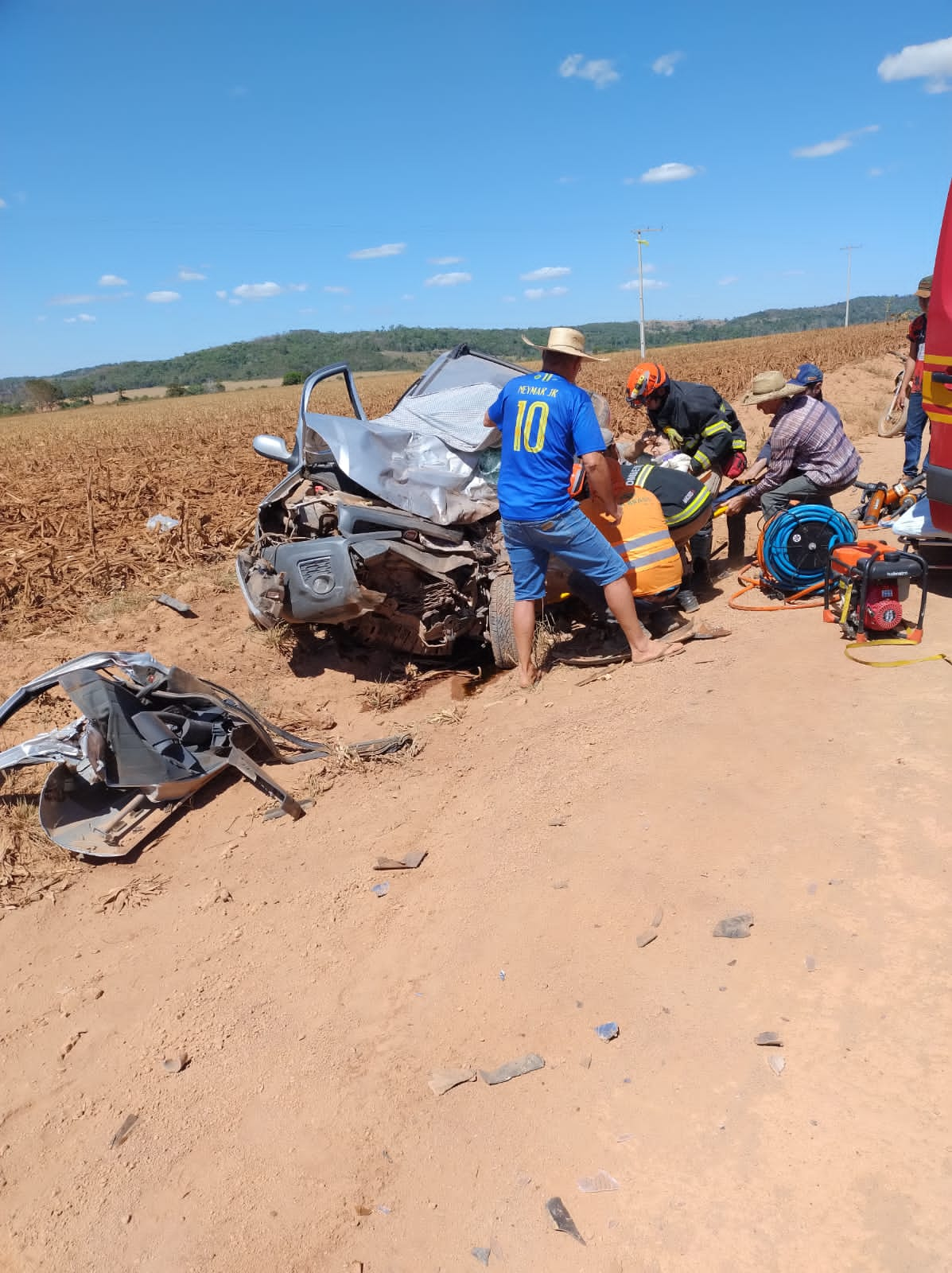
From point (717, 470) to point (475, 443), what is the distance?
81.6 inches

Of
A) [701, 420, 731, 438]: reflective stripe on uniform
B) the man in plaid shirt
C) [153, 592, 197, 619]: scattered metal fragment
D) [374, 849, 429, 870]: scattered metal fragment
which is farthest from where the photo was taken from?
[153, 592, 197, 619]: scattered metal fragment

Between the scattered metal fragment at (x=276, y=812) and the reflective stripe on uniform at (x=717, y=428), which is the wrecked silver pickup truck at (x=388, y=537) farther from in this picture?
the reflective stripe on uniform at (x=717, y=428)

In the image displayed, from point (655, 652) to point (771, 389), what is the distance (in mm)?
Answer: 2354

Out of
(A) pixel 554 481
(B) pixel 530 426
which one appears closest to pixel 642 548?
(A) pixel 554 481

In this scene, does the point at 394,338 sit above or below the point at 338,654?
above

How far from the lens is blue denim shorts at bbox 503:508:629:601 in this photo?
16.0ft

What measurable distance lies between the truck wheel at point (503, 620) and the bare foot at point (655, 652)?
0.81 metres

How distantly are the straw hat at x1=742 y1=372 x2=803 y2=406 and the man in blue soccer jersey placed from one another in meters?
1.79

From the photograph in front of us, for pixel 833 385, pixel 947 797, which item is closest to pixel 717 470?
pixel 947 797

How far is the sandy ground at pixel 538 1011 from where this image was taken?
2.14 meters

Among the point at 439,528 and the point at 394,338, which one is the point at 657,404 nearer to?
the point at 439,528

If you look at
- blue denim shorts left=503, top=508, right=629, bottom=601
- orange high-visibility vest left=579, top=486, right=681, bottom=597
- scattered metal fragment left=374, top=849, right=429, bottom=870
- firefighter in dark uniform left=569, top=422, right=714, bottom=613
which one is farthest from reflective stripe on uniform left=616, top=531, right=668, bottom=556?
scattered metal fragment left=374, top=849, right=429, bottom=870

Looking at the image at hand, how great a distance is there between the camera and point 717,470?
22.1 feet

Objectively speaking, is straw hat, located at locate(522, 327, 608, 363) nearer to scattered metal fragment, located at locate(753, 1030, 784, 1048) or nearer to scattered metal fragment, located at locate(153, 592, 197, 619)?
scattered metal fragment, located at locate(753, 1030, 784, 1048)
